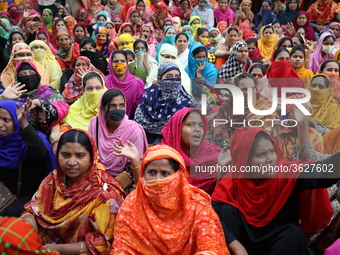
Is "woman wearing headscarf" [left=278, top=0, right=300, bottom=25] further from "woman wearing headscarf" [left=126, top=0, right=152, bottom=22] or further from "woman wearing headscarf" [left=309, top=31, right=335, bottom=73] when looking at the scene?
"woman wearing headscarf" [left=126, top=0, right=152, bottom=22]

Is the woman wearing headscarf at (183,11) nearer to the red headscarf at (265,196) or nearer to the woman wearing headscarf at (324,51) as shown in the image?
the woman wearing headscarf at (324,51)

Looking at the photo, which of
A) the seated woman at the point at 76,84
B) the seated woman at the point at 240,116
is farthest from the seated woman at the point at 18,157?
the seated woman at the point at 76,84

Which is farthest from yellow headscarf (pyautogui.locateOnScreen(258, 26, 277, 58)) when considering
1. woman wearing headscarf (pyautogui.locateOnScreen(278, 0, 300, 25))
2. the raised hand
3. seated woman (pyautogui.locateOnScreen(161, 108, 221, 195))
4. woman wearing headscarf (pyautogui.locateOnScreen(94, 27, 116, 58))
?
the raised hand

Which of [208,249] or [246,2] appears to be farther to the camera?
[246,2]

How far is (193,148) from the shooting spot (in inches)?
114

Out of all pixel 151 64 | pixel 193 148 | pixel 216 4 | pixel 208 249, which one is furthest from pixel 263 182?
pixel 216 4

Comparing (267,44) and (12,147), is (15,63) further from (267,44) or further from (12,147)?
(267,44)

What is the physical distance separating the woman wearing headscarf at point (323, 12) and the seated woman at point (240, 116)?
245 inches

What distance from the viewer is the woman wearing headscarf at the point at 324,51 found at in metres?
6.18

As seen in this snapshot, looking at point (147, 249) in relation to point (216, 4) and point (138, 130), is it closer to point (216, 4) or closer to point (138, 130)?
point (138, 130)

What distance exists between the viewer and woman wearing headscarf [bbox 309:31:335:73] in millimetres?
6184

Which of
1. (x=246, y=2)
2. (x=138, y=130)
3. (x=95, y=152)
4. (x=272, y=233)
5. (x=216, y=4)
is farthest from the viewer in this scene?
(x=216, y=4)

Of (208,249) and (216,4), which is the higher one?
(216,4)

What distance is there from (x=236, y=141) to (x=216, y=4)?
883cm
